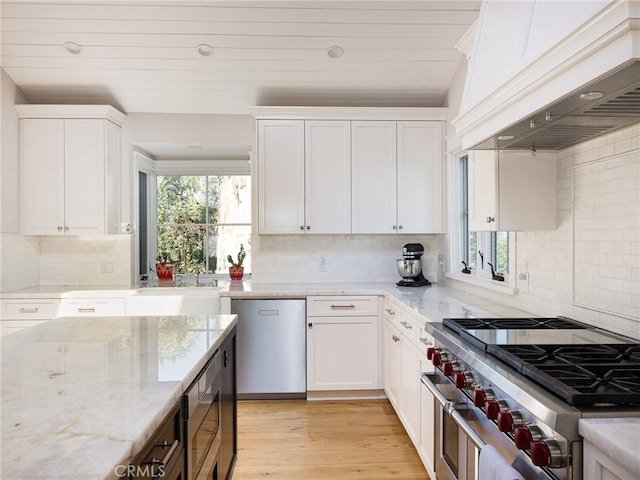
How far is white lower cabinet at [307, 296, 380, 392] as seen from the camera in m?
3.47

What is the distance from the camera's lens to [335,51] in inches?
135

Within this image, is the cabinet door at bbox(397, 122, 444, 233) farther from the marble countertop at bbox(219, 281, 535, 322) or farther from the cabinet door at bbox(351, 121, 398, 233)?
the marble countertop at bbox(219, 281, 535, 322)

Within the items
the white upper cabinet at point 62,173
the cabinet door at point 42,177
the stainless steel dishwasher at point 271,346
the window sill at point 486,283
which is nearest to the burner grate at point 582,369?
the window sill at point 486,283

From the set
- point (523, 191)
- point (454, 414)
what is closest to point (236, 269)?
point (523, 191)

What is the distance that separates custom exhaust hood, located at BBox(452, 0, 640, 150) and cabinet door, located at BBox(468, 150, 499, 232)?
0.57 ft

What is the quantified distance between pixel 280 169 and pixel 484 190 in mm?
1936

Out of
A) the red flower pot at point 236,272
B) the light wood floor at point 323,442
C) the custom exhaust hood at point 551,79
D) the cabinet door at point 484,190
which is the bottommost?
the light wood floor at point 323,442

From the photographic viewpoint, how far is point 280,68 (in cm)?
361

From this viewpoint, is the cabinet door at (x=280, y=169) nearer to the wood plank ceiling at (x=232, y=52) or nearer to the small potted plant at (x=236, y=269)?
the wood plank ceiling at (x=232, y=52)

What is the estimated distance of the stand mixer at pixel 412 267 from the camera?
3.72 m

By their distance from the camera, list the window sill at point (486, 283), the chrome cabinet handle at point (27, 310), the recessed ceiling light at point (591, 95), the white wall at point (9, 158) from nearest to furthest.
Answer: the recessed ceiling light at point (591, 95)
the window sill at point (486, 283)
the chrome cabinet handle at point (27, 310)
the white wall at point (9, 158)

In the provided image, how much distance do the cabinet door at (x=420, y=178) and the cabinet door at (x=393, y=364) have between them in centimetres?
101

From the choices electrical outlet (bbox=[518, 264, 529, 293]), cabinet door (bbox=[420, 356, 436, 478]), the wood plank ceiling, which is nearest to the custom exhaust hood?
electrical outlet (bbox=[518, 264, 529, 293])

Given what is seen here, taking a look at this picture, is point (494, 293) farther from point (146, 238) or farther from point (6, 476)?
point (146, 238)
